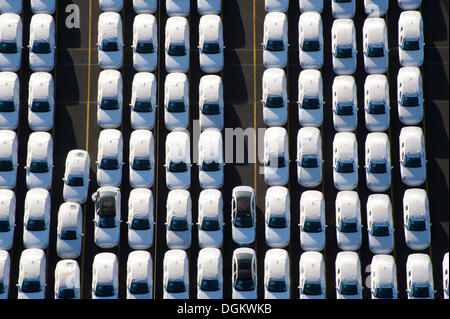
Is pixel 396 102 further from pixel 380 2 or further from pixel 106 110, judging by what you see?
pixel 106 110

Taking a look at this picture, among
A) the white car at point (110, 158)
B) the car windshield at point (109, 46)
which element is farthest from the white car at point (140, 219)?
the car windshield at point (109, 46)

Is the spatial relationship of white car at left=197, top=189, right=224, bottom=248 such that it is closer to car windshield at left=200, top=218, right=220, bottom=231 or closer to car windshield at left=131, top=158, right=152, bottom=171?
car windshield at left=200, top=218, right=220, bottom=231

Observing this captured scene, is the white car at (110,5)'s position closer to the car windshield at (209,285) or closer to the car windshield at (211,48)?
the car windshield at (211,48)

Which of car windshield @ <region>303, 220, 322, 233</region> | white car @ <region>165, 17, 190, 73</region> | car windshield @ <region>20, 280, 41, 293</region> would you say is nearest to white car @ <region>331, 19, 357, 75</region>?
white car @ <region>165, 17, 190, 73</region>

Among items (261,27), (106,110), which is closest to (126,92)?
(106,110)

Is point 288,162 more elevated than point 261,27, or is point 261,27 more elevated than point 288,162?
point 261,27

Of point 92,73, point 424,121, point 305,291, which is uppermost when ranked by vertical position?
point 92,73

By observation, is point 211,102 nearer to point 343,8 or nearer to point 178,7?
point 178,7
